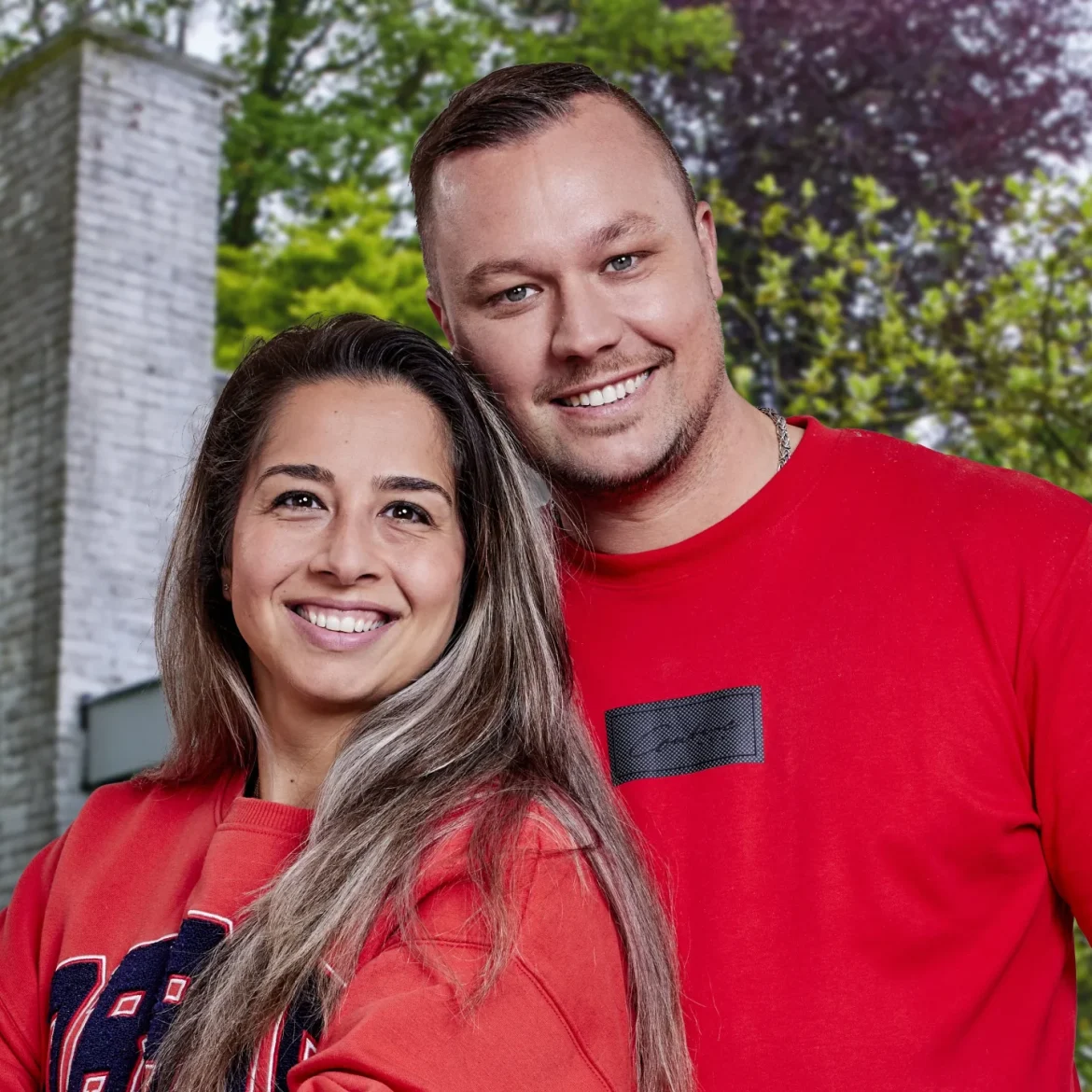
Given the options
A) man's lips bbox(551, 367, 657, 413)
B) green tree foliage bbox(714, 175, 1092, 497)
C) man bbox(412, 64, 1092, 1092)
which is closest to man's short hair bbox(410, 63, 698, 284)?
man bbox(412, 64, 1092, 1092)

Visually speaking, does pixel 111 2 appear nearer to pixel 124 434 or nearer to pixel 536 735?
pixel 124 434

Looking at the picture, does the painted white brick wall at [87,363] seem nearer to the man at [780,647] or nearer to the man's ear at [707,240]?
the man's ear at [707,240]

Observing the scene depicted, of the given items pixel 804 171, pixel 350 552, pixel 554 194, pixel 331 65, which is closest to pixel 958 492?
pixel 554 194

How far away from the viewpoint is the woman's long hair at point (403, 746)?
4.82 ft

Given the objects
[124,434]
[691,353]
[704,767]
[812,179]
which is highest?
[812,179]

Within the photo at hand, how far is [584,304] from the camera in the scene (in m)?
1.89

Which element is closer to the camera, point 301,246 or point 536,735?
point 536,735

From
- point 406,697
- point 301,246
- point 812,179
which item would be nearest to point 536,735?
point 406,697

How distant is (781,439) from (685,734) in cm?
43

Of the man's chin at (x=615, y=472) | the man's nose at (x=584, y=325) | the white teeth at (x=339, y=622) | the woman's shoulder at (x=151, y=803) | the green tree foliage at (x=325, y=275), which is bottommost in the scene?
the woman's shoulder at (x=151, y=803)

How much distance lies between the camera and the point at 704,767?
172cm

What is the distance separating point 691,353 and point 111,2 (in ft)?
26.3

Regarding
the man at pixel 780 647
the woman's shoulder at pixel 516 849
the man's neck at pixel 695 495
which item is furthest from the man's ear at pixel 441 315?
the woman's shoulder at pixel 516 849

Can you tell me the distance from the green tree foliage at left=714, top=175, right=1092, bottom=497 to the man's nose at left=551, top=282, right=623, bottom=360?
3.74 meters
